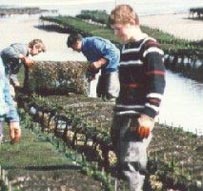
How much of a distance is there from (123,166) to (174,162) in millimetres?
2918

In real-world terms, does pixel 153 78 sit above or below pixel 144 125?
above

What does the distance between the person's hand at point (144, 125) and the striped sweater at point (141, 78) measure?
5 cm

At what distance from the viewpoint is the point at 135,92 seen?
7113 millimetres

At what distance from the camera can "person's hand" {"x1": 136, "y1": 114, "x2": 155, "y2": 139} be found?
681cm

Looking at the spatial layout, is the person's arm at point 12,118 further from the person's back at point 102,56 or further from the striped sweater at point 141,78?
the person's back at point 102,56

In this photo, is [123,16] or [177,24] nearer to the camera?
[123,16]

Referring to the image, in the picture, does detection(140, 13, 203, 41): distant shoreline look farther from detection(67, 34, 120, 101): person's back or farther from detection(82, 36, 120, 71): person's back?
detection(82, 36, 120, 71): person's back

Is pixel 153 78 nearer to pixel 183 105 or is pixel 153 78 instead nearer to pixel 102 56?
pixel 102 56

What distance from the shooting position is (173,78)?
90.9 feet

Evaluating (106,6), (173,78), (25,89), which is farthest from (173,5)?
(25,89)

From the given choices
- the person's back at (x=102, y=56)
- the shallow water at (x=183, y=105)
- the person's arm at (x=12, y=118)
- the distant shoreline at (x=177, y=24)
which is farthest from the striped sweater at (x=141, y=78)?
the distant shoreline at (x=177, y=24)

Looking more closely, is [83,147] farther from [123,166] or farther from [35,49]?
[123,166]

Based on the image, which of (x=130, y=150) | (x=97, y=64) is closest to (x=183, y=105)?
(x=97, y=64)

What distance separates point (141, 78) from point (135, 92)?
0.49 feet
